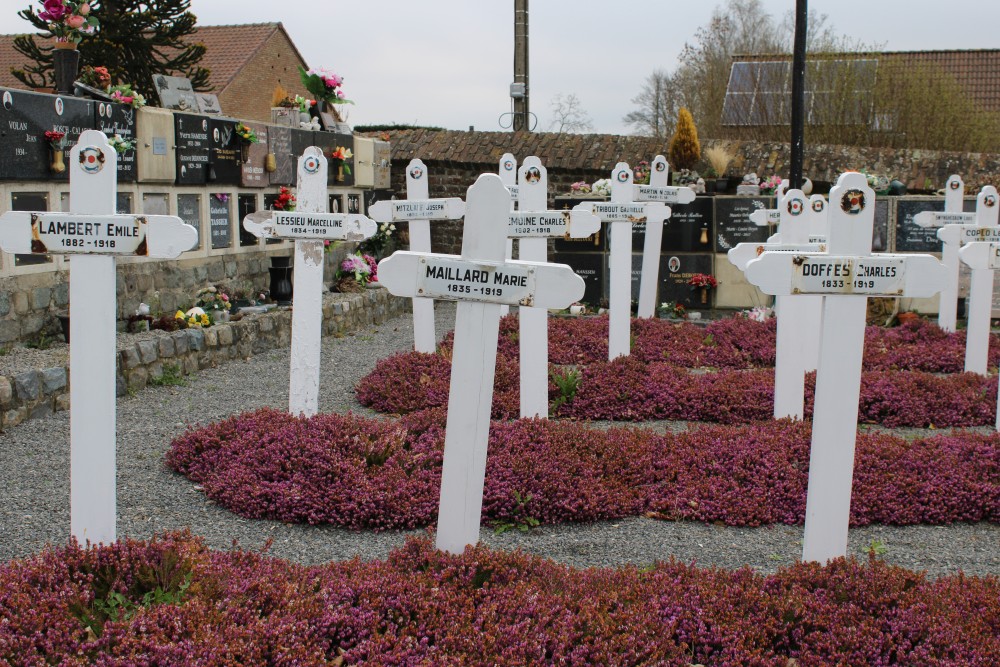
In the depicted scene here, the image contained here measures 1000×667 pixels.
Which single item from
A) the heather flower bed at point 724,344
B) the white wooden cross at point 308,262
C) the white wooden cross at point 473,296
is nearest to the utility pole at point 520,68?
the heather flower bed at point 724,344

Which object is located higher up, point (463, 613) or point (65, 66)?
point (65, 66)

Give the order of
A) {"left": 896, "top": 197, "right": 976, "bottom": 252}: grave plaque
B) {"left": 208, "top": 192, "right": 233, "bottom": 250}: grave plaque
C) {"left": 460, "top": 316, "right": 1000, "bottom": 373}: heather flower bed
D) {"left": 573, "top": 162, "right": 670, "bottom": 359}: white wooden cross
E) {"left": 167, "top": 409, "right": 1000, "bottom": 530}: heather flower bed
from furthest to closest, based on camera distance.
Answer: {"left": 896, "top": 197, "right": 976, "bottom": 252}: grave plaque, {"left": 208, "top": 192, "right": 233, "bottom": 250}: grave plaque, {"left": 460, "top": 316, "right": 1000, "bottom": 373}: heather flower bed, {"left": 573, "top": 162, "right": 670, "bottom": 359}: white wooden cross, {"left": 167, "top": 409, "right": 1000, "bottom": 530}: heather flower bed

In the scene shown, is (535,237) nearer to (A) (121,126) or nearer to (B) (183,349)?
(B) (183,349)

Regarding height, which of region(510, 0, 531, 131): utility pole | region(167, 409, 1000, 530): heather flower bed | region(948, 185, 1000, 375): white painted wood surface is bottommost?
region(167, 409, 1000, 530): heather flower bed

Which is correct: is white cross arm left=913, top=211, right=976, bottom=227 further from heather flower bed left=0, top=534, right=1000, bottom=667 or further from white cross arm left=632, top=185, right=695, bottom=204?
heather flower bed left=0, top=534, right=1000, bottom=667

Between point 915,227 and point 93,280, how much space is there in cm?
1248

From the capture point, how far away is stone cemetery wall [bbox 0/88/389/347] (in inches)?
348

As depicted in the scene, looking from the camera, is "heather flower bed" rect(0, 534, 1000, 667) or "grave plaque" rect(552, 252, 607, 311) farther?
"grave plaque" rect(552, 252, 607, 311)

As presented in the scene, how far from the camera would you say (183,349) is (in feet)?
31.9

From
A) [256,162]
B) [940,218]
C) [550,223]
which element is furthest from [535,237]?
[940,218]

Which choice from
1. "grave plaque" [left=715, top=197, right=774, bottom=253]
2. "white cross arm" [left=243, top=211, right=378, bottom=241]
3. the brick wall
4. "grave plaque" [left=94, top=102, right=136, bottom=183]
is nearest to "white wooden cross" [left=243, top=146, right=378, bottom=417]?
"white cross arm" [left=243, top=211, right=378, bottom=241]

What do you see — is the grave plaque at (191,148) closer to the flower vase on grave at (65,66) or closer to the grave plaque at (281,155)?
the flower vase on grave at (65,66)

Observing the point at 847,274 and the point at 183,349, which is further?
the point at 183,349

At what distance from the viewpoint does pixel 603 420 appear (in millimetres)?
8203
